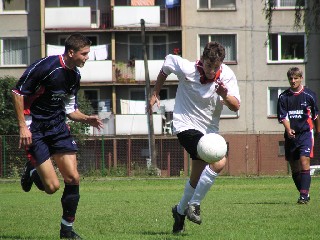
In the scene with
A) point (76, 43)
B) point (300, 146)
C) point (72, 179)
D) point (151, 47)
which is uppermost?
point (151, 47)

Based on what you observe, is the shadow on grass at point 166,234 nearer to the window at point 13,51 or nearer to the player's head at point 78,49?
the player's head at point 78,49

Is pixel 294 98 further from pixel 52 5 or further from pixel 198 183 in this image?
pixel 52 5

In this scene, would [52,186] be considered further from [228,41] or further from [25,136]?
[228,41]

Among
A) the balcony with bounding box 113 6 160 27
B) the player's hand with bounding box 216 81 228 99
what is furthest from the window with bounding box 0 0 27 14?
the player's hand with bounding box 216 81 228 99

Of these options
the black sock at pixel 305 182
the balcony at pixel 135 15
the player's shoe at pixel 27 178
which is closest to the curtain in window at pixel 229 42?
the balcony at pixel 135 15

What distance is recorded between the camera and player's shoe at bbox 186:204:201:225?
10.1 metres

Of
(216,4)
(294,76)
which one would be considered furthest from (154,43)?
(294,76)

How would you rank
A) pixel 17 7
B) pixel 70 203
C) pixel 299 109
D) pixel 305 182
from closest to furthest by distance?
pixel 70 203 → pixel 305 182 → pixel 299 109 → pixel 17 7

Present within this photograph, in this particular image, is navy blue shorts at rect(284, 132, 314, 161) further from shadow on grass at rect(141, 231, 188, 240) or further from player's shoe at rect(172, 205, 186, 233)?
shadow on grass at rect(141, 231, 188, 240)

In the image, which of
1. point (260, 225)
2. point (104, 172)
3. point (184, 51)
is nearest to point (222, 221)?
point (260, 225)

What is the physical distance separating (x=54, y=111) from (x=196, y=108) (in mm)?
1657

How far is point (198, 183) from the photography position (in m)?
10.4

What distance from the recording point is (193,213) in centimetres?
1012

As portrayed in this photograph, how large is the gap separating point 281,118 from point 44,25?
3496cm
